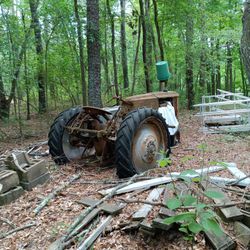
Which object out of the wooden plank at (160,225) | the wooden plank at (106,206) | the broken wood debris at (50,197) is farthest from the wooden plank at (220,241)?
the broken wood debris at (50,197)

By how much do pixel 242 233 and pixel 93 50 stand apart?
20.3ft

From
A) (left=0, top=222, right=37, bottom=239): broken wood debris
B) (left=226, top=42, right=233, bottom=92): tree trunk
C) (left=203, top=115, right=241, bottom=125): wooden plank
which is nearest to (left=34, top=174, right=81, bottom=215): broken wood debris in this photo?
(left=0, top=222, right=37, bottom=239): broken wood debris

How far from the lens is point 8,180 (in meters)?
3.49

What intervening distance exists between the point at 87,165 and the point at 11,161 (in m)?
1.35

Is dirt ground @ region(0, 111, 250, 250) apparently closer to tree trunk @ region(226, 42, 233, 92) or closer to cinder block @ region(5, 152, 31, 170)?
cinder block @ region(5, 152, 31, 170)

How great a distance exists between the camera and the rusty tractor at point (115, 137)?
4.05m

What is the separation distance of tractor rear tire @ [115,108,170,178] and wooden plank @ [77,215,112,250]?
4.24 feet

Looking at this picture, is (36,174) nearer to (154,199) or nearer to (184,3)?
(154,199)

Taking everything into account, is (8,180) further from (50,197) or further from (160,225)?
(160,225)

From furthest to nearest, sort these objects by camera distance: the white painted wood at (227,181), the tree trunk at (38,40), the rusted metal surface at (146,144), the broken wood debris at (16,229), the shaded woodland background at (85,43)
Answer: the tree trunk at (38,40)
the shaded woodland background at (85,43)
the rusted metal surface at (146,144)
the white painted wood at (227,181)
the broken wood debris at (16,229)

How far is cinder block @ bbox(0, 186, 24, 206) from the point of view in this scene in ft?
11.3

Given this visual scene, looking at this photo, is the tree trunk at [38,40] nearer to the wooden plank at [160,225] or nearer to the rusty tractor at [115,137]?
the rusty tractor at [115,137]

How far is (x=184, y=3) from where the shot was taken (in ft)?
34.4

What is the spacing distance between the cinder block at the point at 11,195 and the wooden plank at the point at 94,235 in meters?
1.39
